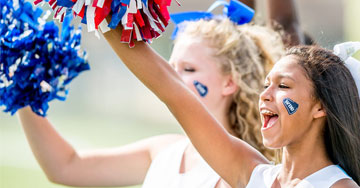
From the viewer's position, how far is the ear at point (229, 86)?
3.17 metres

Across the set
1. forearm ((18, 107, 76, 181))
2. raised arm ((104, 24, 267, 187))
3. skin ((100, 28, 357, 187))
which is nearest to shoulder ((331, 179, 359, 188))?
skin ((100, 28, 357, 187))

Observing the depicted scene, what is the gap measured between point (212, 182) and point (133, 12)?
109cm

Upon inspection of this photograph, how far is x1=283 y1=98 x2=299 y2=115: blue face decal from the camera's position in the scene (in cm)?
214

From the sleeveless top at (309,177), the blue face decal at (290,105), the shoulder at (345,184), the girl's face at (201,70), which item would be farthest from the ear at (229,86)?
the shoulder at (345,184)

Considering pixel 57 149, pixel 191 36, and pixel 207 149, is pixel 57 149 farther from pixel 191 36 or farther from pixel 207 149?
pixel 207 149

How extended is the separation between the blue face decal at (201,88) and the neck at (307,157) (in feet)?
2.95

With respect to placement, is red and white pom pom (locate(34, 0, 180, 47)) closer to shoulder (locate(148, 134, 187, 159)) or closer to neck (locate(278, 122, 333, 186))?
neck (locate(278, 122, 333, 186))

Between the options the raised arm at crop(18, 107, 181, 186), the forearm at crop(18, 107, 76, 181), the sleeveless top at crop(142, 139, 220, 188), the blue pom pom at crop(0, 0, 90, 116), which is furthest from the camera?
the raised arm at crop(18, 107, 181, 186)

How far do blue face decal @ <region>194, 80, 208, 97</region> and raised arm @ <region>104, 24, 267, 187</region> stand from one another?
2.33 feet

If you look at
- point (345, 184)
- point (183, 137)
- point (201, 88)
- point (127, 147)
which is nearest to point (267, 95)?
point (345, 184)

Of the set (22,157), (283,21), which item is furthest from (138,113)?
(283,21)

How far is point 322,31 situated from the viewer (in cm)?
250

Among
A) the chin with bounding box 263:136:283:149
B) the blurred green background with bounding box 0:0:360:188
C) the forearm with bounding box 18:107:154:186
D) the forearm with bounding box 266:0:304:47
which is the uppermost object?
the chin with bounding box 263:136:283:149

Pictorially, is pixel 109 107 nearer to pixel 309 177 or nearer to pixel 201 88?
pixel 201 88
